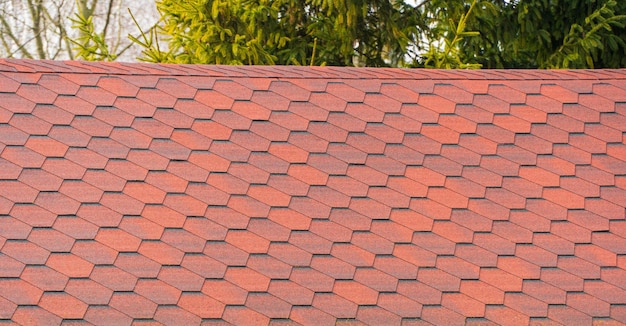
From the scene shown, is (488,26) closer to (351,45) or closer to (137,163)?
(351,45)

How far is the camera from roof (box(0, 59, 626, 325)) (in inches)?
212

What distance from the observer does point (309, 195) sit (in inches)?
236

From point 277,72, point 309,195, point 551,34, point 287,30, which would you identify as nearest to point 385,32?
point 287,30

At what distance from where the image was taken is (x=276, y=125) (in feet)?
21.0

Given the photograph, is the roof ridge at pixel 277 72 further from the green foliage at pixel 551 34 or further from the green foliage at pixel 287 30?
the green foliage at pixel 551 34

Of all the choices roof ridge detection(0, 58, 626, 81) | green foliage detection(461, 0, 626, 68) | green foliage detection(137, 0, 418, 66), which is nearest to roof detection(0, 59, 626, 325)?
roof ridge detection(0, 58, 626, 81)

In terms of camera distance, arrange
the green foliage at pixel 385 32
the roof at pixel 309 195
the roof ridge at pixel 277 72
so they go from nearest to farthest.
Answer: the roof at pixel 309 195, the roof ridge at pixel 277 72, the green foliage at pixel 385 32

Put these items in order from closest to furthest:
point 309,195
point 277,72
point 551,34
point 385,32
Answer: point 309,195 < point 277,72 < point 385,32 < point 551,34

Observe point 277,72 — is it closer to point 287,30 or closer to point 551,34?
point 287,30

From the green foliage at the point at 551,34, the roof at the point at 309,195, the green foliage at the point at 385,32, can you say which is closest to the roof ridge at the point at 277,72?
→ the roof at the point at 309,195

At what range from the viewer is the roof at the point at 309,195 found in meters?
5.38

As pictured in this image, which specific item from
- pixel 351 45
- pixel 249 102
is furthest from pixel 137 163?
pixel 351 45

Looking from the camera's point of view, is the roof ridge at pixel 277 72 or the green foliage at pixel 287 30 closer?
the roof ridge at pixel 277 72

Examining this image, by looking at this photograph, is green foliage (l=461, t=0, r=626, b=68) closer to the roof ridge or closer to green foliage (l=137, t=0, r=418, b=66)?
green foliage (l=137, t=0, r=418, b=66)
